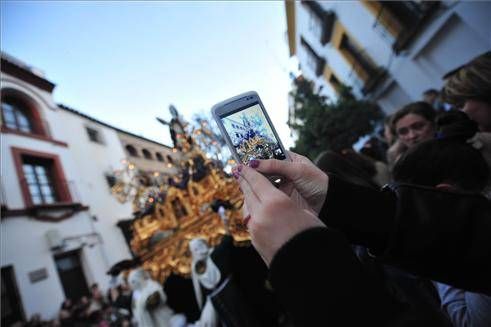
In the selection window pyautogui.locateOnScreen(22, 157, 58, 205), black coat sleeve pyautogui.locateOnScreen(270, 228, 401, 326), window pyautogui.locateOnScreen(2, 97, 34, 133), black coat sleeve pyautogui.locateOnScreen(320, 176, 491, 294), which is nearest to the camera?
black coat sleeve pyautogui.locateOnScreen(270, 228, 401, 326)

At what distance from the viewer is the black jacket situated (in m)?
0.43

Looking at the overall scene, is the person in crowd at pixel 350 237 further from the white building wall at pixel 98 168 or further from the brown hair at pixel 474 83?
the white building wall at pixel 98 168

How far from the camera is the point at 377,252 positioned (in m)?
0.66

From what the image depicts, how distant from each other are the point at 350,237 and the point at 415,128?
2221 millimetres

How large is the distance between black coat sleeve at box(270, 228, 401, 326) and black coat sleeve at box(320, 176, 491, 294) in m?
0.21

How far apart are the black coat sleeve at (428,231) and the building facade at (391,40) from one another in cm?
605

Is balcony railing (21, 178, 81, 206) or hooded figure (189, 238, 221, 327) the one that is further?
balcony railing (21, 178, 81, 206)

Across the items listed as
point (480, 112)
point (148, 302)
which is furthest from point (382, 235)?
point (148, 302)

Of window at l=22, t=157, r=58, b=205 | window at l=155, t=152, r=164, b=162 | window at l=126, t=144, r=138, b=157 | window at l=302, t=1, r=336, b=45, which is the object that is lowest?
window at l=155, t=152, r=164, b=162

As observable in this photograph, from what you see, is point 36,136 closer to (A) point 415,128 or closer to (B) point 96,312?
(B) point 96,312

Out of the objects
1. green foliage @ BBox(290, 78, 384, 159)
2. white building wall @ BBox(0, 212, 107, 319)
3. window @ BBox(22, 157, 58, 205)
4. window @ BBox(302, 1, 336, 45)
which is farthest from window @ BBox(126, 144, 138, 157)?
window @ BBox(302, 1, 336, 45)

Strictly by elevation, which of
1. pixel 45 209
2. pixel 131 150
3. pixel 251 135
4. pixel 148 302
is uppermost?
pixel 45 209

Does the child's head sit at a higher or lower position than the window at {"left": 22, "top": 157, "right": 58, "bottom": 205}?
lower

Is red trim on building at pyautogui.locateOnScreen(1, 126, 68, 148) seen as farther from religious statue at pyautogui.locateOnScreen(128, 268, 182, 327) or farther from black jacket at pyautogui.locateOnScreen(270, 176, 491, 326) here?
black jacket at pyautogui.locateOnScreen(270, 176, 491, 326)
